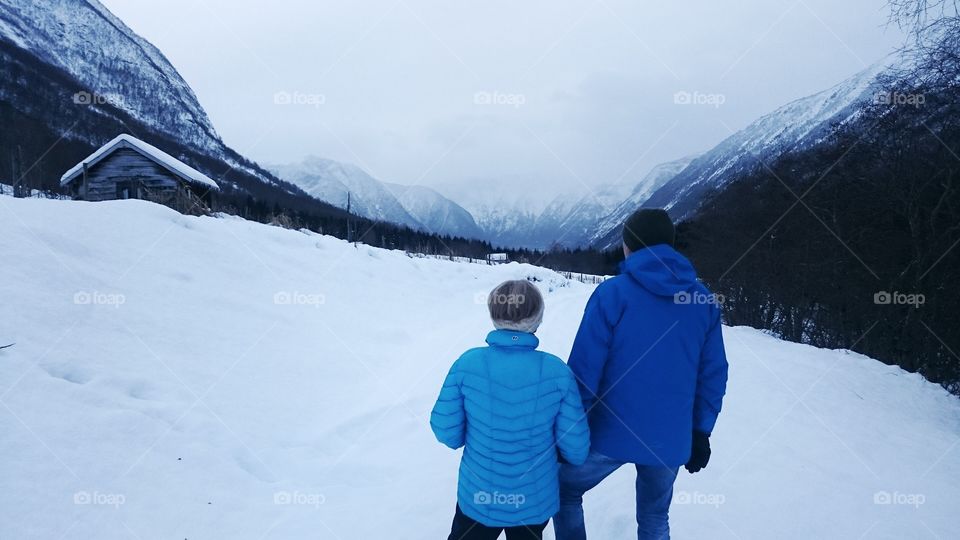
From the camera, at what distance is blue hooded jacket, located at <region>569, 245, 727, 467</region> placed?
2.19 m

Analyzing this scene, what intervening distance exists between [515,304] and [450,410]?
63 cm

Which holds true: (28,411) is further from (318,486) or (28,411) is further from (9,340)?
(318,486)

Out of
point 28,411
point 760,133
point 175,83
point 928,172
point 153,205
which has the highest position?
point 760,133

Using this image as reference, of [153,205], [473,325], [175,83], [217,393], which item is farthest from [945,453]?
[175,83]

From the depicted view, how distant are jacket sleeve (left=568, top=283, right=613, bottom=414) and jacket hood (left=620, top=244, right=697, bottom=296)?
0.67 ft

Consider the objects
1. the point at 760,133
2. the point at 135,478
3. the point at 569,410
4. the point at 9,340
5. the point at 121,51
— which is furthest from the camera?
the point at 760,133

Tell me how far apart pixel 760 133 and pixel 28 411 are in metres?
227

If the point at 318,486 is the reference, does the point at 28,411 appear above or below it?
above

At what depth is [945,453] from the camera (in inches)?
179

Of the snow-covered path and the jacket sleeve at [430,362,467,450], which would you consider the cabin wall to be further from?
the jacket sleeve at [430,362,467,450]
